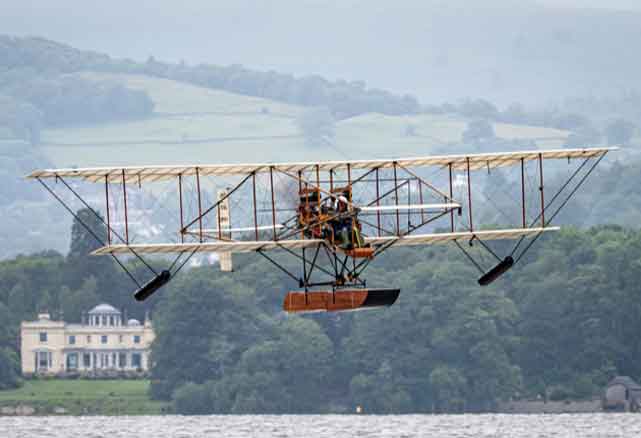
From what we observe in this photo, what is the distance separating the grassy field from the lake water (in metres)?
11.8

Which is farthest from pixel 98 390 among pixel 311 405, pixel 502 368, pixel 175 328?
pixel 502 368

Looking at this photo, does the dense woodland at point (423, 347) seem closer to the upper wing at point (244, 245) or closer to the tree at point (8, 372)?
the tree at point (8, 372)

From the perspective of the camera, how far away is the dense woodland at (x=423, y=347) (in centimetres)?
17075

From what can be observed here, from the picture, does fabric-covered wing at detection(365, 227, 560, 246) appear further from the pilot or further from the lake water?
the lake water

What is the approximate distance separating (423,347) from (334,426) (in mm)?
40143

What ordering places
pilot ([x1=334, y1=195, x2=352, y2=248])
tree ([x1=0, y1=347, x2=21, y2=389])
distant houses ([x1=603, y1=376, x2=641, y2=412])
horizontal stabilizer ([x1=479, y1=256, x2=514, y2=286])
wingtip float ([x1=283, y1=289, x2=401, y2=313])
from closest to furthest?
wingtip float ([x1=283, y1=289, x2=401, y2=313]), pilot ([x1=334, y1=195, x2=352, y2=248]), horizontal stabilizer ([x1=479, y1=256, x2=514, y2=286]), distant houses ([x1=603, y1=376, x2=641, y2=412]), tree ([x1=0, y1=347, x2=21, y2=389])

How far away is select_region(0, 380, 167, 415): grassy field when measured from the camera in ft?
580

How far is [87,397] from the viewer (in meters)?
183

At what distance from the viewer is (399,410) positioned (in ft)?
556

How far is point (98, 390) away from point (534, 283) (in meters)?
40.9

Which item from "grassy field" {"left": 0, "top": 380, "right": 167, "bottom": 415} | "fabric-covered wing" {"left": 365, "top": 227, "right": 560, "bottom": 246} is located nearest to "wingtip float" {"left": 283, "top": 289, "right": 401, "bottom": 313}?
"fabric-covered wing" {"left": 365, "top": 227, "right": 560, "bottom": 246}

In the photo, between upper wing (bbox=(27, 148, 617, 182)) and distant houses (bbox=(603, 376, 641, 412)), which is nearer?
upper wing (bbox=(27, 148, 617, 182))

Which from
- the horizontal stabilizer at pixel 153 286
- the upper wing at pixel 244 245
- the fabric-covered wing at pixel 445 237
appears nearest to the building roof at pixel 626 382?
the fabric-covered wing at pixel 445 237

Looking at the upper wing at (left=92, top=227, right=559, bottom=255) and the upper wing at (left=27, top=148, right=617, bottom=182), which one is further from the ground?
the upper wing at (left=27, top=148, right=617, bottom=182)
